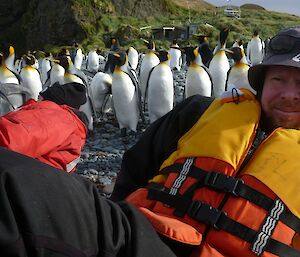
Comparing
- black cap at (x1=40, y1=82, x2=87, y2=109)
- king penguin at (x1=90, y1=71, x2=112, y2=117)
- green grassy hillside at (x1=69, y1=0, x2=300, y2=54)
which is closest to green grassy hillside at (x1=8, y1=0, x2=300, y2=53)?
green grassy hillside at (x1=69, y1=0, x2=300, y2=54)

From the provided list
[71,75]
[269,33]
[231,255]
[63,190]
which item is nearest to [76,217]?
[63,190]

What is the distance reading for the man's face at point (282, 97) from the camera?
5.47ft

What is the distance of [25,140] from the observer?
2.14 m

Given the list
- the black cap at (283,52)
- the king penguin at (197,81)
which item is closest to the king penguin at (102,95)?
the king penguin at (197,81)

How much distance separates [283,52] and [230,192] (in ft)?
1.84

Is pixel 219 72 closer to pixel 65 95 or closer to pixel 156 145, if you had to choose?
pixel 65 95

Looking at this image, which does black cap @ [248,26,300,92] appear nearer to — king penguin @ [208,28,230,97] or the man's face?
the man's face

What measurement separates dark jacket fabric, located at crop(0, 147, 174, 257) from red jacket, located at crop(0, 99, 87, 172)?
1.06 metres

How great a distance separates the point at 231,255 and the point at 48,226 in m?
0.66

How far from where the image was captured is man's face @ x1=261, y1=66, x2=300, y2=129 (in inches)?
65.7

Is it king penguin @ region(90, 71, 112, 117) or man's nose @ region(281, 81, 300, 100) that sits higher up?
man's nose @ region(281, 81, 300, 100)

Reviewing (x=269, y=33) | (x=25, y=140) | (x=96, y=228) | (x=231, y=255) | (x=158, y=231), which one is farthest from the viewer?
(x=269, y=33)

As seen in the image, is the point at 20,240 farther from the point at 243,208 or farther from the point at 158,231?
the point at 243,208

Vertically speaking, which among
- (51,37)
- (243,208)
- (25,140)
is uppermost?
(243,208)
